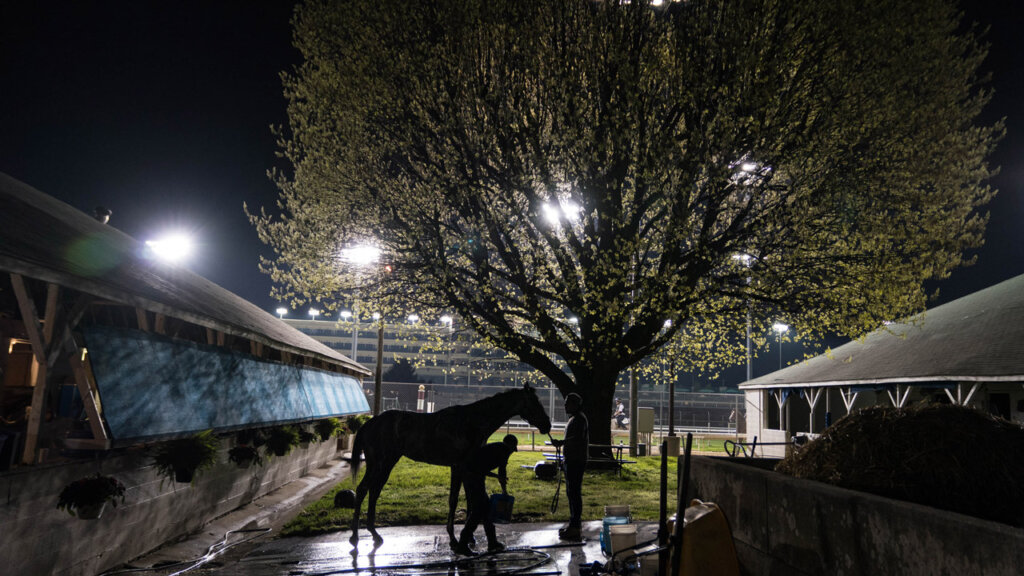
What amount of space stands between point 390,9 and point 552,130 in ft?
17.6

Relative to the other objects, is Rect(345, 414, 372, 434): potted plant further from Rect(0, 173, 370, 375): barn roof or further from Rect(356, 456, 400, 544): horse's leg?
Rect(356, 456, 400, 544): horse's leg

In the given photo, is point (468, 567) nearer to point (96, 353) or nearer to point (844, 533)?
point (844, 533)

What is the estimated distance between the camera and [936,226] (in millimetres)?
15195

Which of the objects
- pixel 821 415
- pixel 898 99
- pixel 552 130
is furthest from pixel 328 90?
pixel 821 415

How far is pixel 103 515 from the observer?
7.36 m

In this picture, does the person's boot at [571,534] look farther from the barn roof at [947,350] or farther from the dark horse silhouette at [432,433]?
the barn roof at [947,350]

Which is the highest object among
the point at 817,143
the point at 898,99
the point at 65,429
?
the point at 898,99

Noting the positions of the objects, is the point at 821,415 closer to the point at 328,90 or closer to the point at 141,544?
the point at 328,90

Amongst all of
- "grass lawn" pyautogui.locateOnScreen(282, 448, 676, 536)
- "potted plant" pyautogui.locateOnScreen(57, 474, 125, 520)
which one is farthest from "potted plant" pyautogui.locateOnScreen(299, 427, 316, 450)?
"potted plant" pyautogui.locateOnScreen(57, 474, 125, 520)

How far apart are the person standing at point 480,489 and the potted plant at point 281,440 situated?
6515 millimetres

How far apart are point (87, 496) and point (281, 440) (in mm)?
6933

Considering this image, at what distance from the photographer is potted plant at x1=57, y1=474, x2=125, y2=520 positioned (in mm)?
6523

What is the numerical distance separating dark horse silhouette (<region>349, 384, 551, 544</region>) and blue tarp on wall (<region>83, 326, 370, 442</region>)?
2737mm

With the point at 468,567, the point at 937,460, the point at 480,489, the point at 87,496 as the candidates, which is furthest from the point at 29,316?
the point at 937,460
